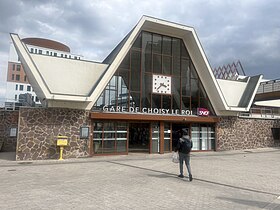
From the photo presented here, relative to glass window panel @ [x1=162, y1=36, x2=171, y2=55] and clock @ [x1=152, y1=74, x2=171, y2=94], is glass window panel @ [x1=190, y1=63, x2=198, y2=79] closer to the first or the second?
glass window panel @ [x1=162, y1=36, x2=171, y2=55]

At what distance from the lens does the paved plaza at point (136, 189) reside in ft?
21.6

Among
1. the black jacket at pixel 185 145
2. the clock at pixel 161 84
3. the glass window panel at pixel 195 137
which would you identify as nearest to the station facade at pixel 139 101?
the clock at pixel 161 84

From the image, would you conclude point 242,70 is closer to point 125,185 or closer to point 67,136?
point 67,136

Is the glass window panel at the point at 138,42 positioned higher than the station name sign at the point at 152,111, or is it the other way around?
the glass window panel at the point at 138,42

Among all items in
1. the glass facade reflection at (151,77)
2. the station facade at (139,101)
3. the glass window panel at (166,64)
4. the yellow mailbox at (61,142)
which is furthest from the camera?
the glass window panel at (166,64)

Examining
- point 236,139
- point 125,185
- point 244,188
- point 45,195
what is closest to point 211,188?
point 244,188

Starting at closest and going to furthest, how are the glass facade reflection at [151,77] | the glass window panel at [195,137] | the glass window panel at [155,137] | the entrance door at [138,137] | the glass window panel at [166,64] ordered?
1. the glass facade reflection at [151,77]
2. the glass window panel at [155,137]
3. the glass window panel at [166,64]
4. the glass window panel at [195,137]
5. the entrance door at [138,137]

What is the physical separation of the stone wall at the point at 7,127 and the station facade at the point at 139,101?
385 cm

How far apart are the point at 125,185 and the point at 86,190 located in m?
1.38

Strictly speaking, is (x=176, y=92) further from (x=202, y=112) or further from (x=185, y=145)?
(x=185, y=145)

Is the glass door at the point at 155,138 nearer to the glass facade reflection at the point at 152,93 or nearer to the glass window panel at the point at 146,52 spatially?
the glass facade reflection at the point at 152,93

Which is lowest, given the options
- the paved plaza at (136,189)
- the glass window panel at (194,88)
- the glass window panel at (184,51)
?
the paved plaza at (136,189)

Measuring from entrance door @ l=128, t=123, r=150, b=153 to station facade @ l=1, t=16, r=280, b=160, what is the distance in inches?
3.9

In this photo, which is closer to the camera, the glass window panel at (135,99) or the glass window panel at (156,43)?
the glass window panel at (135,99)
